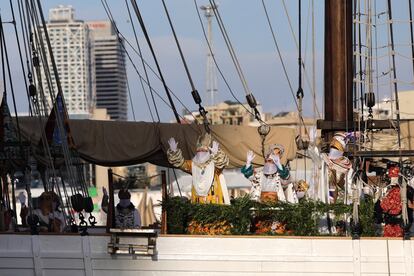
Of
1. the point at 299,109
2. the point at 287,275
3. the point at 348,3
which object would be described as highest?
the point at 348,3

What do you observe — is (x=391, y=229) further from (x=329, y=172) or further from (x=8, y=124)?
(x=8, y=124)

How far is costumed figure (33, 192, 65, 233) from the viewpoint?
16641mm

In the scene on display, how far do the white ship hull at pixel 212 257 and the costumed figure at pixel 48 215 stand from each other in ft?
2.70

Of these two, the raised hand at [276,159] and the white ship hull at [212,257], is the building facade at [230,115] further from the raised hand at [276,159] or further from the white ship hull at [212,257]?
the white ship hull at [212,257]

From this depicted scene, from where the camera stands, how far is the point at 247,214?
15594 mm

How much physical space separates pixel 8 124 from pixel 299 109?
516cm

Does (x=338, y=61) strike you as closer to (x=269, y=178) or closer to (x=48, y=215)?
(x=269, y=178)

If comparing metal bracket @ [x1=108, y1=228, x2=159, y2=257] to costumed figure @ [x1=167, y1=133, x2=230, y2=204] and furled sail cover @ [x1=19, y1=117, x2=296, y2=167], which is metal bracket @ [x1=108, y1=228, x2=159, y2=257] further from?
furled sail cover @ [x1=19, y1=117, x2=296, y2=167]

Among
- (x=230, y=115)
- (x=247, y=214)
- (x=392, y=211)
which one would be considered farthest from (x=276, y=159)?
(x=230, y=115)

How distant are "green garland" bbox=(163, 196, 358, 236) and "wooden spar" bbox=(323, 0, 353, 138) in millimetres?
3159

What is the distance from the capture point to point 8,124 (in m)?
18.2

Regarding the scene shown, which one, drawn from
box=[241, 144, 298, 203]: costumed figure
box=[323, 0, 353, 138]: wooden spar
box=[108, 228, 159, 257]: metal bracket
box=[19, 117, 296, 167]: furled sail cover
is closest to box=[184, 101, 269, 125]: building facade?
box=[19, 117, 296, 167]: furled sail cover

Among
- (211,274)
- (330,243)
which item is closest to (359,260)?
(330,243)

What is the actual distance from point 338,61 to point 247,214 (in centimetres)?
439
